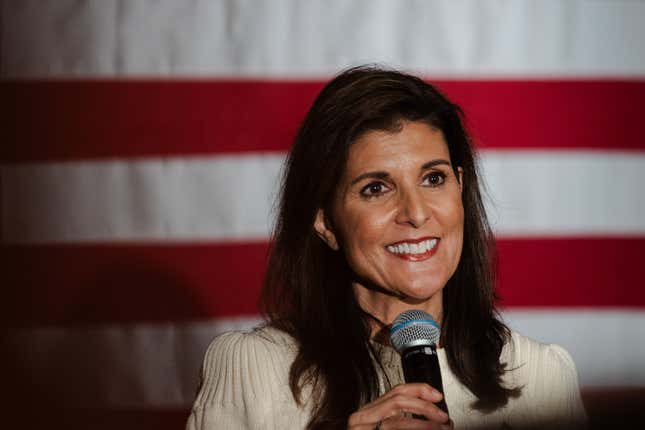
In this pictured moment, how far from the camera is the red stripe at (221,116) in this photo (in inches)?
89.5

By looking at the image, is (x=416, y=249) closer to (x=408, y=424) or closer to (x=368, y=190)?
(x=368, y=190)

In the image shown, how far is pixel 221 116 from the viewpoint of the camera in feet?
7.47

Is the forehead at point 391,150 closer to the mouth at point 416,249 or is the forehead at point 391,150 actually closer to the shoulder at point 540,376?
the mouth at point 416,249

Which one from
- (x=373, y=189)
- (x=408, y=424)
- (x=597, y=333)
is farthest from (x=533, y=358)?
(x=597, y=333)

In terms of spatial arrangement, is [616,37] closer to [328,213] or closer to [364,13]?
[364,13]

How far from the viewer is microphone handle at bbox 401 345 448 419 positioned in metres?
1.11

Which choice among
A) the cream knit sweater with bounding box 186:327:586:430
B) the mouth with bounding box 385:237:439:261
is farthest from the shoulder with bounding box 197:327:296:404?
the mouth with bounding box 385:237:439:261

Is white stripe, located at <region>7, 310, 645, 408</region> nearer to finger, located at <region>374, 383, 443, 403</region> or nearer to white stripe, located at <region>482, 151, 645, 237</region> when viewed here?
white stripe, located at <region>482, 151, 645, 237</region>

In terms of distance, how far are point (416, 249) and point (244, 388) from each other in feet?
1.14

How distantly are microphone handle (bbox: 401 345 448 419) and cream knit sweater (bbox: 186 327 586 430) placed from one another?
0.30 meters

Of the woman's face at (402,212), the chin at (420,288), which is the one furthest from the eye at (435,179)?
the chin at (420,288)

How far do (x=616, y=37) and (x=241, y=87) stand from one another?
96 cm

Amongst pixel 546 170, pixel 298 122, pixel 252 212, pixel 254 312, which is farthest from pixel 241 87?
pixel 546 170

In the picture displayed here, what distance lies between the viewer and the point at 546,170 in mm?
2291
